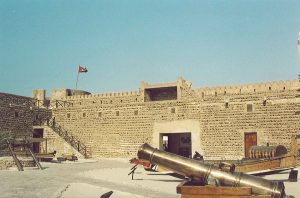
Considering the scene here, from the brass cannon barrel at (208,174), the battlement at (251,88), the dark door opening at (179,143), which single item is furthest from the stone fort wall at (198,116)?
the brass cannon barrel at (208,174)

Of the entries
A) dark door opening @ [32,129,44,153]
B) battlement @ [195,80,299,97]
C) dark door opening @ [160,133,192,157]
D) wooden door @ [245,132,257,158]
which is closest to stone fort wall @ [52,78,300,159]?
battlement @ [195,80,299,97]

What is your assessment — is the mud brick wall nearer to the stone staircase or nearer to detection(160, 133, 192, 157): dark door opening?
the stone staircase

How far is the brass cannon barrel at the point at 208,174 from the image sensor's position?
5.48 meters

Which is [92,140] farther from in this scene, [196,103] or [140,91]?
[196,103]

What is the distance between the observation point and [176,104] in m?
22.9

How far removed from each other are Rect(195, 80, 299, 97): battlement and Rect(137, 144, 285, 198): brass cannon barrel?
48.3ft

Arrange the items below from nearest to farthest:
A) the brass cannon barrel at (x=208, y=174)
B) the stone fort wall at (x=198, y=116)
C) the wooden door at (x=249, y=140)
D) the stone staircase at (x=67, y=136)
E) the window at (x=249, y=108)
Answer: the brass cannon barrel at (x=208, y=174) < the stone fort wall at (x=198, y=116) < the wooden door at (x=249, y=140) < the window at (x=249, y=108) < the stone staircase at (x=67, y=136)

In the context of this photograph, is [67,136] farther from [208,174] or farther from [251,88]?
[208,174]

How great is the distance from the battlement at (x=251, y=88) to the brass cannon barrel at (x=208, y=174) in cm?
1474

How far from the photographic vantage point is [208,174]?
20.0ft

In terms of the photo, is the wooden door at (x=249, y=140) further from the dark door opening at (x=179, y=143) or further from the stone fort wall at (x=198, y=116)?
the dark door opening at (x=179, y=143)

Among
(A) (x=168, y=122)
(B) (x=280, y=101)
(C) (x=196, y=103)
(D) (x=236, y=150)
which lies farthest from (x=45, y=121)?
(B) (x=280, y=101)

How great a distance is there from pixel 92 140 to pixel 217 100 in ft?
31.7

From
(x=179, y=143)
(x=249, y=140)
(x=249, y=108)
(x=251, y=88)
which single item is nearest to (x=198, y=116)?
(x=249, y=108)
